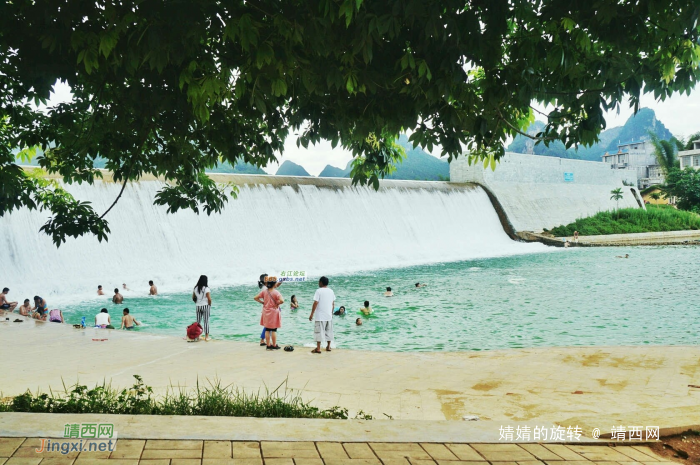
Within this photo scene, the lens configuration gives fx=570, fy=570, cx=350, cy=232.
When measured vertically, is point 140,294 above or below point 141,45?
below

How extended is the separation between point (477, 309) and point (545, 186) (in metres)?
29.9

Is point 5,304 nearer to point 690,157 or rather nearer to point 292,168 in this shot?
point 690,157

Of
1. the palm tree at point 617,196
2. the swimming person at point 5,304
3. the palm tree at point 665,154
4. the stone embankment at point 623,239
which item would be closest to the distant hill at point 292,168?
the palm tree at point 665,154

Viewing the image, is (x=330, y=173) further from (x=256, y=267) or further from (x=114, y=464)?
(x=114, y=464)

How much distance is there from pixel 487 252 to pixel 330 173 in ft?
305

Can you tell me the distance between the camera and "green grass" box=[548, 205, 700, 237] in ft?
123

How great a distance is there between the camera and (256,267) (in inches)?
771

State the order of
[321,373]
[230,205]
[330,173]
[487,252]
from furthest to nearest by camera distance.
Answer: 1. [330,173]
2. [487,252]
3. [230,205]
4. [321,373]

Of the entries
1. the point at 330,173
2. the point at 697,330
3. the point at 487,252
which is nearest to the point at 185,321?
the point at 697,330

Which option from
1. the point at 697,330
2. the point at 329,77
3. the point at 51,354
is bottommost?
the point at 697,330

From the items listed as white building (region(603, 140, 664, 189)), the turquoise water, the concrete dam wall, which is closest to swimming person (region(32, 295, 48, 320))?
the turquoise water

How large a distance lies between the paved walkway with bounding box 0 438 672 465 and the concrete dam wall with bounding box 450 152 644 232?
30847mm

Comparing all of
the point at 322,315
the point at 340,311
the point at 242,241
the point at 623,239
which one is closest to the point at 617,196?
the point at 623,239

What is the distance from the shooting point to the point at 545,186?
4116 cm
